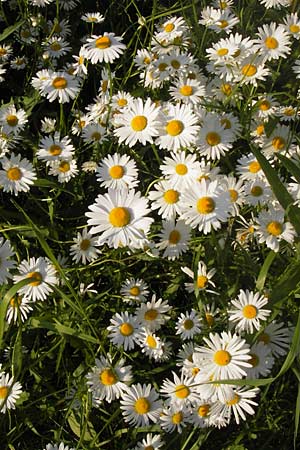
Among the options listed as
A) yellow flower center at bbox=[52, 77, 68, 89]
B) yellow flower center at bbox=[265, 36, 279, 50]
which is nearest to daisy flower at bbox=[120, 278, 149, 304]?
yellow flower center at bbox=[52, 77, 68, 89]

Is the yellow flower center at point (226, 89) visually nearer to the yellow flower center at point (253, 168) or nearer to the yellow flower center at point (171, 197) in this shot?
the yellow flower center at point (253, 168)

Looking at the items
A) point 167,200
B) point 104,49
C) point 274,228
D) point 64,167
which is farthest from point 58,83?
point 274,228

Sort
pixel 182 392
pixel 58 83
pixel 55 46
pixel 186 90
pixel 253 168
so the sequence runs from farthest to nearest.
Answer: pixel 55 46 < pixel 58 83 < pixel 186 90 < pixel 253 168 < pixel 182 392

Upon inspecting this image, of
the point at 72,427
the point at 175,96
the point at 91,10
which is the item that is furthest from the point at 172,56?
the point at 72,427

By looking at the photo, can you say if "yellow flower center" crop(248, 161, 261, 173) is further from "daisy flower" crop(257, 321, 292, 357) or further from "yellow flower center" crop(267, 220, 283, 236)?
"daisy flower" crop(257, 321, 292, 357)

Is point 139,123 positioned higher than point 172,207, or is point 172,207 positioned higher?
point 139,123

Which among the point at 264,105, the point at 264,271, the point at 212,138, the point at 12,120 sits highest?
the point at 12,120

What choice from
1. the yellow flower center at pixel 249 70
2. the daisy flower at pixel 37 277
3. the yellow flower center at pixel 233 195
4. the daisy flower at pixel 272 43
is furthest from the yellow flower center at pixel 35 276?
the daisy flower at pixel 272 43

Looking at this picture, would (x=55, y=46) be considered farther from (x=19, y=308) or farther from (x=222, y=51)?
(x=19, y=308)
